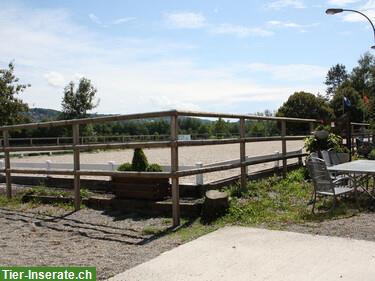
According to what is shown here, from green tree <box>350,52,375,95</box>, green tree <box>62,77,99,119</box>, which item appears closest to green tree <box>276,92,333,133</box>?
green tree <box>350,52,375,95</box>

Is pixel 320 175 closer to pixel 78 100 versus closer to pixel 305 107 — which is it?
pixel 78 100

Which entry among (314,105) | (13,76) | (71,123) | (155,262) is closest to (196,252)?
(155,262)

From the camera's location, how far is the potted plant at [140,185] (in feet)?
22.6

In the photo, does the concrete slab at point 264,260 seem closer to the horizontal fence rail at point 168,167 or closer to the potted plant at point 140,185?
the horizontal fence rail at point 168,167

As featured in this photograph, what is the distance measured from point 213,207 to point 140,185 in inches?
56.4

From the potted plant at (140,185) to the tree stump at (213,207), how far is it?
0.97m

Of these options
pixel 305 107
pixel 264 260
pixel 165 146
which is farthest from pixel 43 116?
pixel 264 260

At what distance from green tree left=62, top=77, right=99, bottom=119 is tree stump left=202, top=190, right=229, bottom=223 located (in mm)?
40417

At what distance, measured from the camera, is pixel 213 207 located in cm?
613

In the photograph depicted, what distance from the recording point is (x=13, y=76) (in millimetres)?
26359

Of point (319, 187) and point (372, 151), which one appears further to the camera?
point (372, 151)

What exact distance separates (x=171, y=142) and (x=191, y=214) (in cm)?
113

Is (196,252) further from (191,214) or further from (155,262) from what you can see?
(191,214)

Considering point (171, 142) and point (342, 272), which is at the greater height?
point (171, 142)
